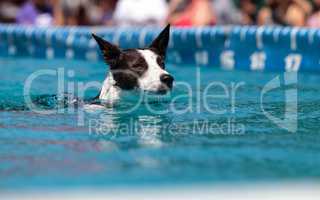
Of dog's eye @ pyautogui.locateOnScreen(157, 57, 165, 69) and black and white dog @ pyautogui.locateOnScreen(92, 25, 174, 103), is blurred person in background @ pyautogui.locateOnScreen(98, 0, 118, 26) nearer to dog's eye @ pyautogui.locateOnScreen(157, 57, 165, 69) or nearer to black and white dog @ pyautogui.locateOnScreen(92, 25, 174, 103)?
black and white dog @ pyautogui.locateOnScreen(92, 25, 174, 103)

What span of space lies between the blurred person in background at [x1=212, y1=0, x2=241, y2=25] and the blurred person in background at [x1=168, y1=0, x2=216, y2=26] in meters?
0.13

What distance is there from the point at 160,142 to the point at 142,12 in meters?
8.35

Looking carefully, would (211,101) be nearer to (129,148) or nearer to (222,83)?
(222,83)

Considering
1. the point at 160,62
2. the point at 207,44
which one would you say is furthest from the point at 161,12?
the point at 160,62

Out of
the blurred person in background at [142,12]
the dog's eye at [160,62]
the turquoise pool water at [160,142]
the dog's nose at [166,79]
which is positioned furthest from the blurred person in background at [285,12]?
the dog's nose at [166,79]

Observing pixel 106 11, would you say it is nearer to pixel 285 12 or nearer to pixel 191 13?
pixel 191 13

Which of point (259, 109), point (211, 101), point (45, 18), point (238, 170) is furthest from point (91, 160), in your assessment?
point (45, 18)

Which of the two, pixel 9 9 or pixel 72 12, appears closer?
pixel 72 12

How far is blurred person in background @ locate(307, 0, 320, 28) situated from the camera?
35.5 ft

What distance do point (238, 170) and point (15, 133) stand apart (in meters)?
1.77

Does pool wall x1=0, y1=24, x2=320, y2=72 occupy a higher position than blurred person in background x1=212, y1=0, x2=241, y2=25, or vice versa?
blurred person in background x1=212, y1=0, x2=241, y2=25

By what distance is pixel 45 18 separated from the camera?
14172 mm

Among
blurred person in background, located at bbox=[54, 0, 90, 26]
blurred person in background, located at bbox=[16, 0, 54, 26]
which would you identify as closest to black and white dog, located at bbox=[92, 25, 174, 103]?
blurred person in background, located at bbox=[54, 0, 90, 26]

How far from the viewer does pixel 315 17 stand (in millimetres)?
10922
